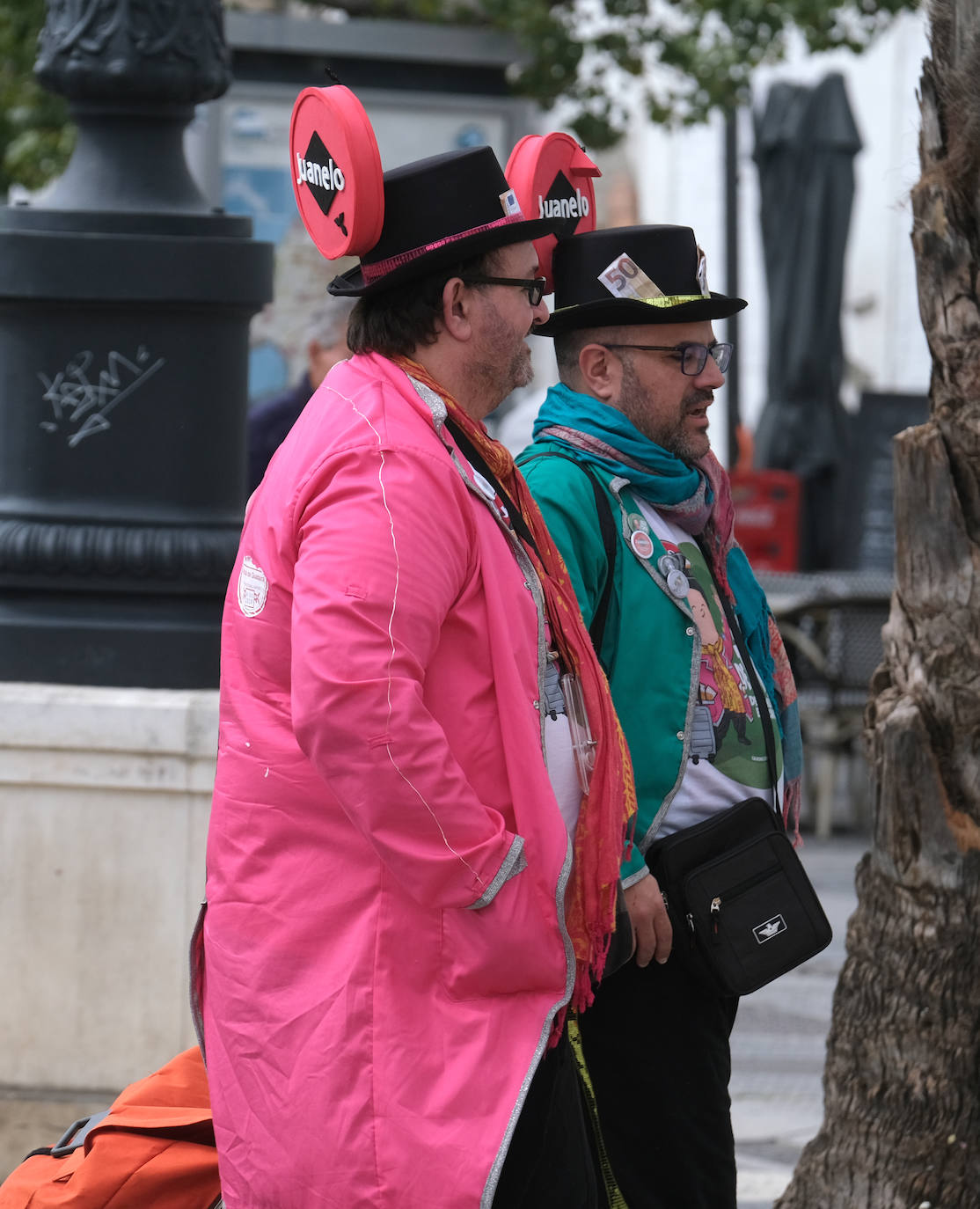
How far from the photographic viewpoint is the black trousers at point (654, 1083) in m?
3.06

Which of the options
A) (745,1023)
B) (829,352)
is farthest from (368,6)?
(745,1023)

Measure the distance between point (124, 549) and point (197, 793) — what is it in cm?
56

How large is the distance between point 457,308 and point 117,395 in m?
1.83

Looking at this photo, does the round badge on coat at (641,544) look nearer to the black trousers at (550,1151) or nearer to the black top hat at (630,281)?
the black top hat at (630,281)

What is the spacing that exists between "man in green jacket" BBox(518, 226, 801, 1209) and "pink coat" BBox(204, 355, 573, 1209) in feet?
1.83

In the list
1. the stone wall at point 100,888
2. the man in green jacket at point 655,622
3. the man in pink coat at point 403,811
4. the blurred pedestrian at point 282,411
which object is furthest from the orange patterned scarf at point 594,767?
the blurred pedestrian at point 282,411

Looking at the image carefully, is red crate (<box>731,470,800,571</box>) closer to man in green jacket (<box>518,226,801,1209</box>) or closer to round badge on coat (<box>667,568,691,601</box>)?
man in green jacket (<box>518,226,801,1209</box>)

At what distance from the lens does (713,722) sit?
310cm

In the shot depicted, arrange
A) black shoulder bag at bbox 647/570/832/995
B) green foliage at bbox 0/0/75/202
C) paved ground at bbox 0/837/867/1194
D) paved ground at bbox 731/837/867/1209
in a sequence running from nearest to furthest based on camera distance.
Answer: black shoulder bag at bbox 647/570/832/995 < paved ground at bbox 0/837/867/1194 < paved ground at bbox 731/837/867/1209 < green foliage at bbox 0/0/75/202

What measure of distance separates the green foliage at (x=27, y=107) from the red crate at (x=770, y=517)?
4.96 metres

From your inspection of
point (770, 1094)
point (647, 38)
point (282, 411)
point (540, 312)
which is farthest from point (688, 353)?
point (647, 38)

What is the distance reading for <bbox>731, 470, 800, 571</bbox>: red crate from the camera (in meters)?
12.4

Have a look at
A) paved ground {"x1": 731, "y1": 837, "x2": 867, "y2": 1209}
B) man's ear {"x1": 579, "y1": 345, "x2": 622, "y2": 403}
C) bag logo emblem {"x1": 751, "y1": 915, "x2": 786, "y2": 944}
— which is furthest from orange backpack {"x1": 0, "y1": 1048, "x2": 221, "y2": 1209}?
paved ground {"x1": 731, "y1": 837, "x2": 867, "y2": 1209}

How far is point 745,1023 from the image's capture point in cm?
600
